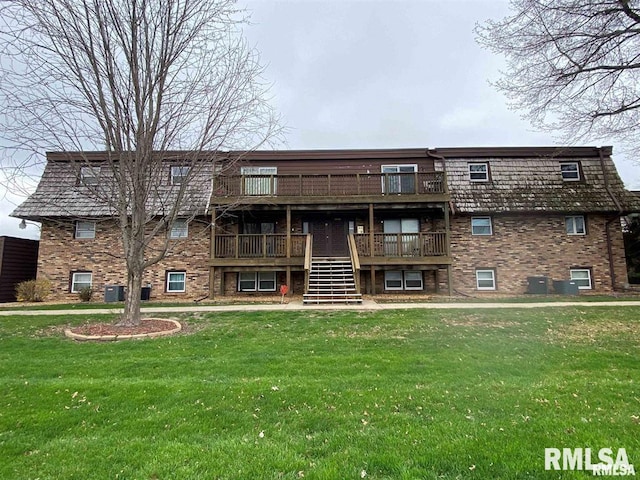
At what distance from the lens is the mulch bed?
25.4ft

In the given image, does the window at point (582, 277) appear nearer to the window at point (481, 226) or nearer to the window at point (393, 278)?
the window at point (481, 226)

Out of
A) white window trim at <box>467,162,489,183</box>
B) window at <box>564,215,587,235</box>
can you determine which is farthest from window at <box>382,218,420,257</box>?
window at <box>564,215,587,235</box>

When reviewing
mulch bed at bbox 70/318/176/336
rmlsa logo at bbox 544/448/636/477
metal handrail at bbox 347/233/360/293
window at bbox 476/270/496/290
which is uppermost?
metal handrail at bbox 347/233/360/293

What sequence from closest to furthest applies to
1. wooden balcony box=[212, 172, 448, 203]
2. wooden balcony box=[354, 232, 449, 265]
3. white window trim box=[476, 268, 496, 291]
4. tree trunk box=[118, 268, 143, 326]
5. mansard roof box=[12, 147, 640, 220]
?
tree trunk box=[118, 268, 143, 326]
wooden balcony box=[354, 232, 449, 265]
wooden balcony box=[212, 172, 448, 203]
mansard roof box=[12, 147, 640, 220]
white window trim box=[476, 268, 496, 291]

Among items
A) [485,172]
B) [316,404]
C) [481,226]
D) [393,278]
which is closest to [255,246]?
[393,278]

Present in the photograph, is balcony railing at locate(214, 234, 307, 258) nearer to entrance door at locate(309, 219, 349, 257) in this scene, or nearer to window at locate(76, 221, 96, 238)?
entrance door at locate(309, 219, 349, 257)

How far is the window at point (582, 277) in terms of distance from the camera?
1570 cm

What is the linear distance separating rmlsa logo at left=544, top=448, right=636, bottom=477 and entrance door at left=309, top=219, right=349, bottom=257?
45.0 ft

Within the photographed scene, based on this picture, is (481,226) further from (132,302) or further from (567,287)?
(132,302)

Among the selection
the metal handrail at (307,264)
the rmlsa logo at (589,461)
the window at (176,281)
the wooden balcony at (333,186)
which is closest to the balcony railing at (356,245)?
the metal handrail at (307,264)

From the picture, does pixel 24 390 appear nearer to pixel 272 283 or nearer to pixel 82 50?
pixel 82 50

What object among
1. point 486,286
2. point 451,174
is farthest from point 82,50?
point 486,286

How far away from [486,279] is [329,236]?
7302 mm

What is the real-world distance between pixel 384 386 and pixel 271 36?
363 inches
